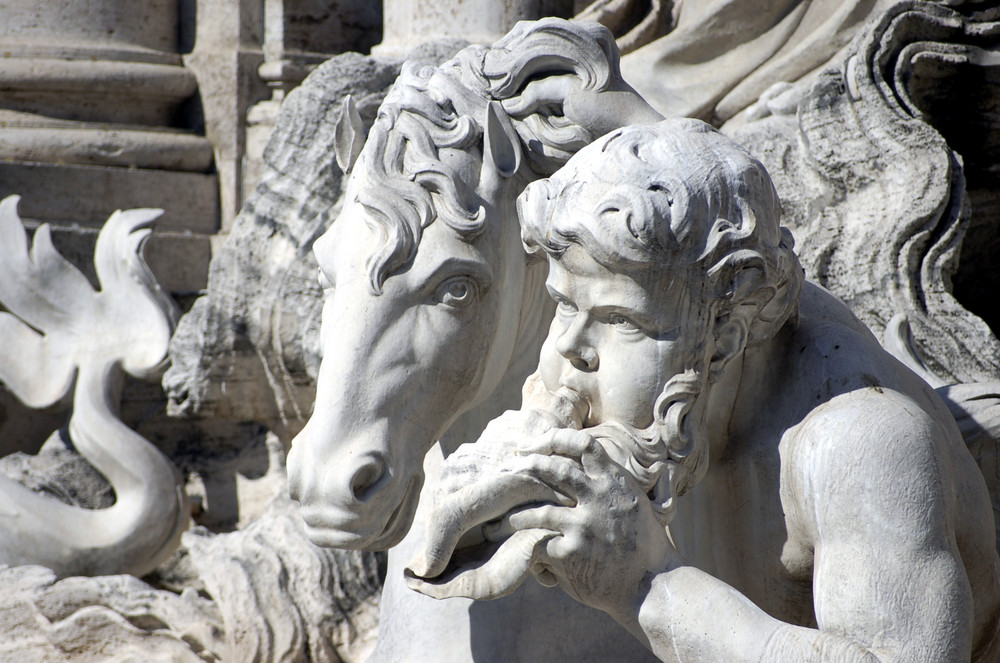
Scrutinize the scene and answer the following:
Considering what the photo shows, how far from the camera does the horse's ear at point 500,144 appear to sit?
173 cm

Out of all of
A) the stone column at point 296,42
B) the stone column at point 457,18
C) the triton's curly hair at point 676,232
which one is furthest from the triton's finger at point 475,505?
the stone column at point 296,42

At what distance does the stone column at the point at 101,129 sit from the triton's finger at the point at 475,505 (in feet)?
12.0

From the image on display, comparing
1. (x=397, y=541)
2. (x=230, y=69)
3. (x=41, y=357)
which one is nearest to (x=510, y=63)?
(x=397, y=541)

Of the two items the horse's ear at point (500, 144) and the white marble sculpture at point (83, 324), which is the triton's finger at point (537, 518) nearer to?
the horse's ear at point (500, 144)

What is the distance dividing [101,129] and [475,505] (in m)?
4.16

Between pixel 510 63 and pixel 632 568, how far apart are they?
780 mm

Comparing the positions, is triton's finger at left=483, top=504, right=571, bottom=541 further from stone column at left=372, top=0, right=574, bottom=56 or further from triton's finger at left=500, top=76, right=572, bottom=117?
stone column at left=372, top=0, right=574, bottom=56

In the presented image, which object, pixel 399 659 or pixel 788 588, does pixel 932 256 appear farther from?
pixel 399 659

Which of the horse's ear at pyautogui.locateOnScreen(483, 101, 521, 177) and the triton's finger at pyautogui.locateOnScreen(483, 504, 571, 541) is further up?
the horse's ear at pyautogui.locateOnScreen(483, 101, 521, 177)

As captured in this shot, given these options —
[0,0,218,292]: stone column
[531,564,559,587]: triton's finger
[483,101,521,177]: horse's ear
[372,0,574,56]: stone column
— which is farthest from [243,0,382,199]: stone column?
[531,564,559,587]: triton's finger

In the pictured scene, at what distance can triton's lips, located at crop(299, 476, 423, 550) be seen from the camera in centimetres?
163

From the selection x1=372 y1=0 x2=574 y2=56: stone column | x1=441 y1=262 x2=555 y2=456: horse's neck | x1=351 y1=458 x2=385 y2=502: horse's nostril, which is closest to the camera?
x1=351 y1=458 x2=385 y2=502: horse's nostril

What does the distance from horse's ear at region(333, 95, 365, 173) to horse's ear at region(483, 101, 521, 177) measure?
24 cm

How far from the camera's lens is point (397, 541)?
1.73 metres
